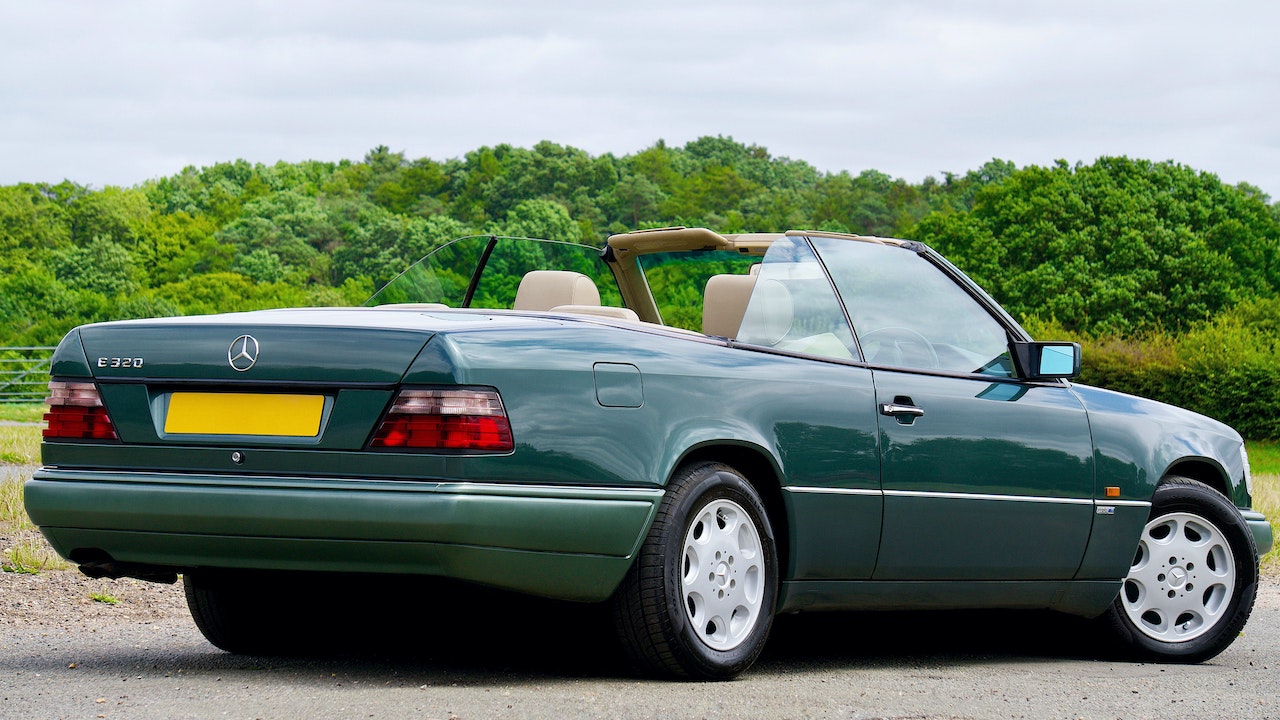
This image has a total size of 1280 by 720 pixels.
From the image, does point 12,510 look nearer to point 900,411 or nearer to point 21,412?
point 900,411

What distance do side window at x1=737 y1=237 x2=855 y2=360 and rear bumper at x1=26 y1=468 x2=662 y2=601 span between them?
1.00 m

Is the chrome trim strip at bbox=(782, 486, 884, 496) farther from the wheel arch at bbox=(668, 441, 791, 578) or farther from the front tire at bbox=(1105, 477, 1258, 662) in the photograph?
the front tire at bbox=(1105, 477, 1258, 662)

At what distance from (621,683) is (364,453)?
1091 mm

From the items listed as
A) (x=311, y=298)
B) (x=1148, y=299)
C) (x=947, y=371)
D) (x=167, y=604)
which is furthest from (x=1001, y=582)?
(x=311, y=298)

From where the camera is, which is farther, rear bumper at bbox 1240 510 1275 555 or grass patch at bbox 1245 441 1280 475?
grass patch at bbox 1245 441 1280 475

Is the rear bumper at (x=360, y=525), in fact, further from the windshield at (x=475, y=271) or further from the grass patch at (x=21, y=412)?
the grass patch at (x=21, y=412)

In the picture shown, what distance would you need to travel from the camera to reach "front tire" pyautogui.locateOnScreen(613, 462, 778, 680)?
484cm

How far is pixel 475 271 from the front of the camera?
21.7ft

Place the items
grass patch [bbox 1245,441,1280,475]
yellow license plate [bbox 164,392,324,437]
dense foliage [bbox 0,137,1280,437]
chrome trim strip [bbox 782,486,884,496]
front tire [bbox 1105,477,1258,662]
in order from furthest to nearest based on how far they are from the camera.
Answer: dense foliage [bbox 0,137,1280,437] < grass patch [bbox 1245,441,1280,475] < front tire [bbox 1105,477,1258,662] < chrome trim strip [bbox 782,486,884,496] < yellow license plate [bbox 164,392,324,437]

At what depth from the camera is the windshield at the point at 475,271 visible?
21.3 ft

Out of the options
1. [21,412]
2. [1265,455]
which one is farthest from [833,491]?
[1265,455]

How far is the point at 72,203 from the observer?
96500 mm

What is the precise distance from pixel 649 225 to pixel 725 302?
9406 centimetres

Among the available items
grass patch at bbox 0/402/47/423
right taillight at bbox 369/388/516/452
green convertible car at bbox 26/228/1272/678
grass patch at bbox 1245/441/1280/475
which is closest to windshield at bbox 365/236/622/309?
green convertible car at bbox 26/228/1272/678
